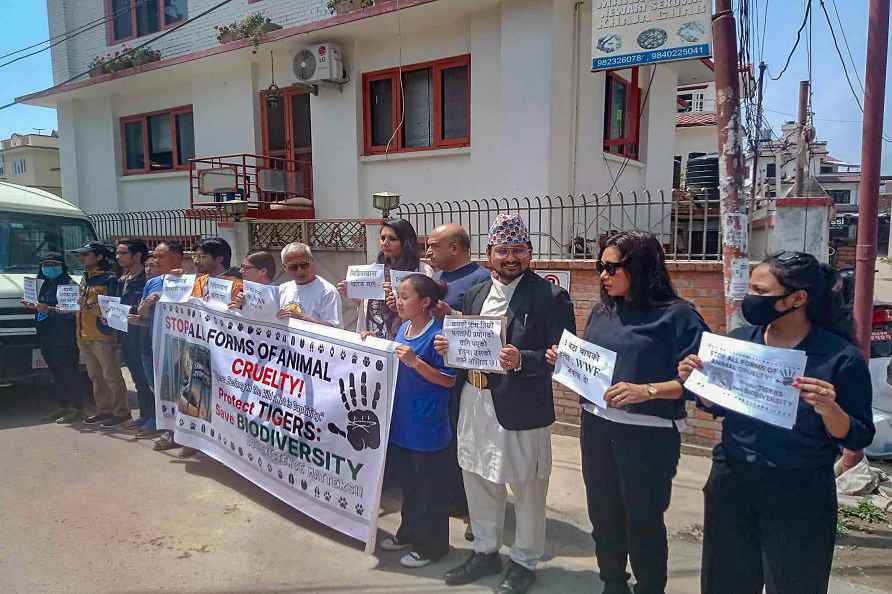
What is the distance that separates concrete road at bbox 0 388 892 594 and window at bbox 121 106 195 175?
354 inches

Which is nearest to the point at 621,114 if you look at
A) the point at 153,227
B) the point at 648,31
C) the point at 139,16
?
the point at 648,31

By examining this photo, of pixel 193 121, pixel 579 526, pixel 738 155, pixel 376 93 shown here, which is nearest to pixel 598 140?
pixel 376 93

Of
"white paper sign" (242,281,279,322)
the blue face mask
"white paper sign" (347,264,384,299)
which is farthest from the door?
"white paper sign" (347,264,384,299)

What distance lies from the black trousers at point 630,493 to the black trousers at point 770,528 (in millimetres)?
237

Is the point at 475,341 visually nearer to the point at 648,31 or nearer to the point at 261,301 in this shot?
the point at 261,301

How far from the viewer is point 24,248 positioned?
6891mm

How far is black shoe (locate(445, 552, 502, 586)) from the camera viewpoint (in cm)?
310

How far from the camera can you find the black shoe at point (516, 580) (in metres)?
2.97

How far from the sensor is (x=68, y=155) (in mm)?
13883

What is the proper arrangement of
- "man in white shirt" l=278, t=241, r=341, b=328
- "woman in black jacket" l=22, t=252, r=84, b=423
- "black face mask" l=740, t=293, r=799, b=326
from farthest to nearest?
"woman in black jacket" l=22, t=252, r=84, b=423 < "man in white shirt" l=278, t=241, r=341, b=328 < "black face mask" l=740, t=293, r=799, b=326

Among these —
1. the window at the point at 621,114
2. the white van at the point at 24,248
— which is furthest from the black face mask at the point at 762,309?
the window at the point at 621,114

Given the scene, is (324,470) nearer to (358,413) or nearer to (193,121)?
(358,413)

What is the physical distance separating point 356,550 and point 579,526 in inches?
57.6

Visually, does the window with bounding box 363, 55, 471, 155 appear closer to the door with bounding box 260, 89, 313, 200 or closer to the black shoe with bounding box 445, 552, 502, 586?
the door with bounding box 260, 89, 313, 200
